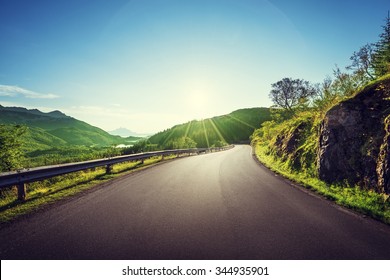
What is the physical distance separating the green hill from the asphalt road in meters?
118

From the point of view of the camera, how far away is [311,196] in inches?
274

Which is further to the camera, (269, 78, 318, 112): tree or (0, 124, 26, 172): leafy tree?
(269, 78, 318, 112): tree

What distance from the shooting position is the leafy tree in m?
11.0

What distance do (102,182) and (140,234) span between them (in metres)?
6.17

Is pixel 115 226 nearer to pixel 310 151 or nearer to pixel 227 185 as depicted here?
pixel 227 185

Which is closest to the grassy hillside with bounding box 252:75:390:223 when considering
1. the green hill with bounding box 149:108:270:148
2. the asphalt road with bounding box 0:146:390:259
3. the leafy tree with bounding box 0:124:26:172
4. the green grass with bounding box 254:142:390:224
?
the green grass with bounding box 254:142:390:224

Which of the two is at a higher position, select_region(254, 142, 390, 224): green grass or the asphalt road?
the asphalt road

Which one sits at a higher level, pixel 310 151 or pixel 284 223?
pixel 310 151

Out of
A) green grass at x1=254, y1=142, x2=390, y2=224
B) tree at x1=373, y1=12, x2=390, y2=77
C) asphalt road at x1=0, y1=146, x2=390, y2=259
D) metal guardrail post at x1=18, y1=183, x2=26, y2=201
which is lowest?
green grass at x1=254, y1=142, x2=390, y2=224

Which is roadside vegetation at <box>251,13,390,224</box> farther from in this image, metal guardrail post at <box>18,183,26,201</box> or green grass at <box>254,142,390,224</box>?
metal guardrail post at <box>18,183,26,201</box>

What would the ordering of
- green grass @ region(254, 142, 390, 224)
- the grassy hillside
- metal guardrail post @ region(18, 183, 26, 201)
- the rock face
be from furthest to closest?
metal guardrail post @ region(18, 183, 26, 201)
the rock face
the grassy hillside
green grass @ region(254, 142, 390, 224)

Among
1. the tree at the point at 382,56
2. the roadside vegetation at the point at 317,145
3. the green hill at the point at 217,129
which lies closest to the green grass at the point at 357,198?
the roadside vegetation at the point at 317,145

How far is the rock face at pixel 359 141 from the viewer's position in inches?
249
